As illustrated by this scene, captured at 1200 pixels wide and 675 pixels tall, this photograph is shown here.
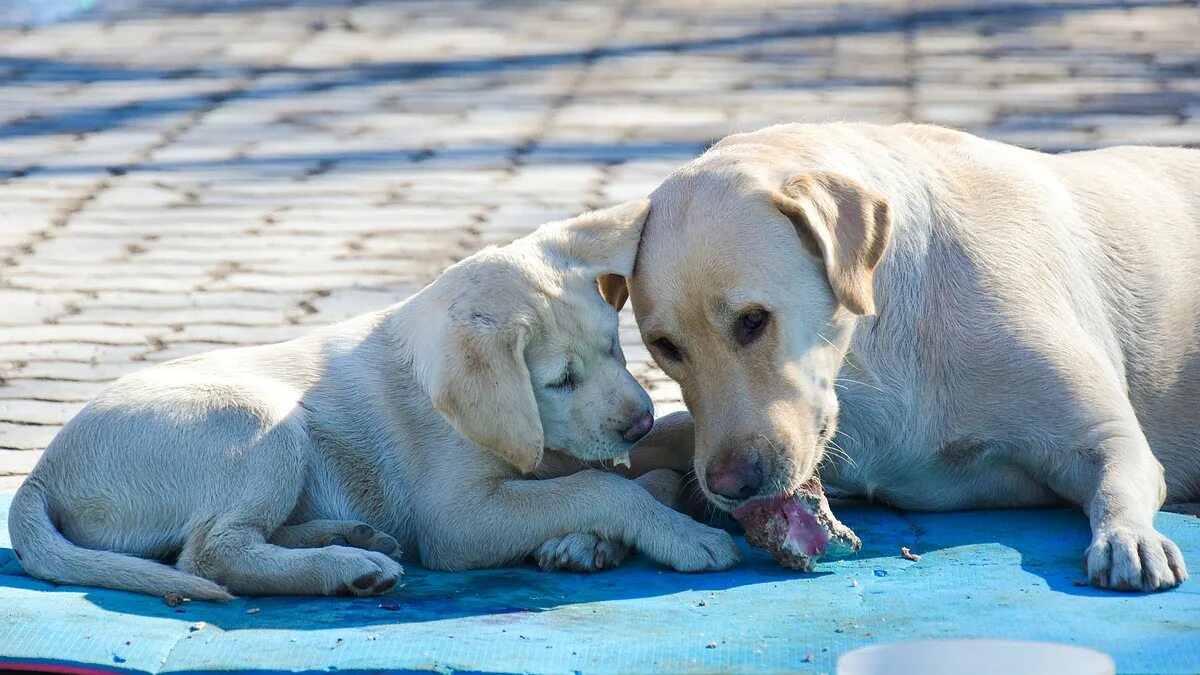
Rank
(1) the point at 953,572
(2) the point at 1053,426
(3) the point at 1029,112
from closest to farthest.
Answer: (1) the point at 953,572, (2) the point at 1053,426, (3) the point at 1029,112

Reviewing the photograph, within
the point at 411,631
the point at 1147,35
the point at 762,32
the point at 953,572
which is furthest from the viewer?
the point at 762,32

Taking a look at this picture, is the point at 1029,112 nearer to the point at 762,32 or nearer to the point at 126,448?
the point at 762,32

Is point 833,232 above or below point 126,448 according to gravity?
above

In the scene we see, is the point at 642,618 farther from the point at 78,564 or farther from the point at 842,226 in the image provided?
the point at 78,564

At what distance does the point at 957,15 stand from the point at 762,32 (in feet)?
5.84

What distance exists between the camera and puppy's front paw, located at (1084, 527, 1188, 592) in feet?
12.7

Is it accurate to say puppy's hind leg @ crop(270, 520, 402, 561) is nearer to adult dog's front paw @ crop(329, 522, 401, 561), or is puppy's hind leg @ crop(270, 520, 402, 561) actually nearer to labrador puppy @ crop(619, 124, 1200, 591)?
adult dog's front paw @ crop(329, 522, 401, 561)

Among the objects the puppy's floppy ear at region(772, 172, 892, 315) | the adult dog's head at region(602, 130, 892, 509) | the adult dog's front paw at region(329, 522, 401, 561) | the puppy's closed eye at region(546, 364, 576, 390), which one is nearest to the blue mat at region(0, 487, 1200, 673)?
the adult dog's front paw at region(329, 522, 401, 561)

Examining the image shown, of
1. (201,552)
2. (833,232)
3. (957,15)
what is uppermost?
(833,232)

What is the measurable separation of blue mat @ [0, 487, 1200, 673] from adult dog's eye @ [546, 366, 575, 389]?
0.51 metres

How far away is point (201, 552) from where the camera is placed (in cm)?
420

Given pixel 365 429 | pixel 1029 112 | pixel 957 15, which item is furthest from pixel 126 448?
pixel 957 15

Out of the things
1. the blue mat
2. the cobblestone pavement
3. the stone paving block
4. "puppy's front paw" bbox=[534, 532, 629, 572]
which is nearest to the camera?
the blue mat

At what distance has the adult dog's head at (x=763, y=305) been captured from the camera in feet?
13.8
